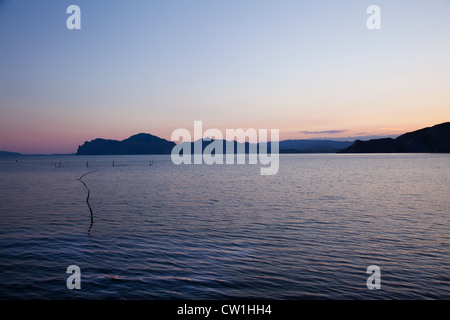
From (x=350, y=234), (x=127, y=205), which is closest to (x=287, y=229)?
(x=350, y=234)

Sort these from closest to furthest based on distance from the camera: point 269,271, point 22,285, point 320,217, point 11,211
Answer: point 22,285, point 269,271, point 320,217, point 11,211

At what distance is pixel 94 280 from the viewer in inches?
546

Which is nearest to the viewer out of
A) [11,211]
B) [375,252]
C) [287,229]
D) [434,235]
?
[375,252]

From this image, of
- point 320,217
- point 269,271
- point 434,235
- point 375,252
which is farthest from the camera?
point 320,217

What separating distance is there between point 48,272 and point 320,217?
2203cm

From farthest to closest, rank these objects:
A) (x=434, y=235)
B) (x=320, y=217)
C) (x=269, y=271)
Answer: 1. (x=320, y=217)
2. (x=434, y=235)
3. (x=269, y=271)

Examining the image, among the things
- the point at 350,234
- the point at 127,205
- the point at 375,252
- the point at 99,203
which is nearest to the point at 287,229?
the point at 350,234

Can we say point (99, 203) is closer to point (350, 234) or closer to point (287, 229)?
point (287, 229)

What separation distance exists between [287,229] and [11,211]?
29371 millimetres

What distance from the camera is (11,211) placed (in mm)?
32812

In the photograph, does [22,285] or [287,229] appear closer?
[22,285]
